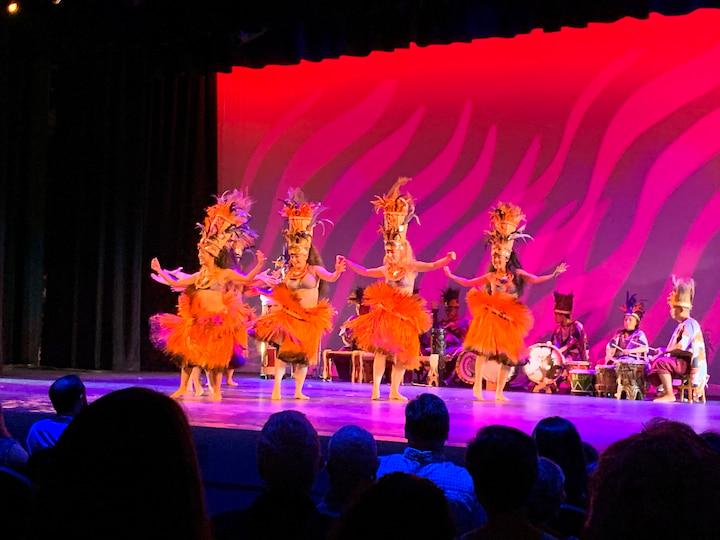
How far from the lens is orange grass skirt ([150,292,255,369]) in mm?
6832

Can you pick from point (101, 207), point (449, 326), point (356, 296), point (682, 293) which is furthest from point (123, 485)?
point (101, 207)

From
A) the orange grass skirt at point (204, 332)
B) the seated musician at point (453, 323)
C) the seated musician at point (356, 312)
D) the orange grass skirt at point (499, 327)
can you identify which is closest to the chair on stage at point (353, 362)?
the seated musician at point (356, 312)

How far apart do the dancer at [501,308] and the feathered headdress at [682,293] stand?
1.42 m

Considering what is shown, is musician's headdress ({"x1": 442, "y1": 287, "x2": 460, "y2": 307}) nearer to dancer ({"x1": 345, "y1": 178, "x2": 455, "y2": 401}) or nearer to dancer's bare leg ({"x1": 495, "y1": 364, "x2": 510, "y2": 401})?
dancer's bare leg ({"x1": 495, "y1": 364, "x2": 510, "y2": 401})

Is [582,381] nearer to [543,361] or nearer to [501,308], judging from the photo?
[543,361]

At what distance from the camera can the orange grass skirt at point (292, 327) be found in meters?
6.89

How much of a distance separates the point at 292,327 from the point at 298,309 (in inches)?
6.2

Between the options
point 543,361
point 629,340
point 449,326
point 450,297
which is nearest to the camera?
point 629,340

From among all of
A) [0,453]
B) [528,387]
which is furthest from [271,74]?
[0,453]

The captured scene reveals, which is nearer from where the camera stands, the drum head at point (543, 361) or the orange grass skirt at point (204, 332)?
the orange grass skirt at point (204, 332)

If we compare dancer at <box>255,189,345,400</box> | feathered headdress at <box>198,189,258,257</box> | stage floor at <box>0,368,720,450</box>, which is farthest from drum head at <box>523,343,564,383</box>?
feathered headdress at <box>198,189,258,257</box>

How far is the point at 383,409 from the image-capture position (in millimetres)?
6277

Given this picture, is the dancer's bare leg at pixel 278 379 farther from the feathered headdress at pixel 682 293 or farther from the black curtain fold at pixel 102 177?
the feathered headdress at pixel 682 293

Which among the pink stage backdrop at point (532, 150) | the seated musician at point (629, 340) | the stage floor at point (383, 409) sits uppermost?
the pink stage backdrop at point (532, 150)
